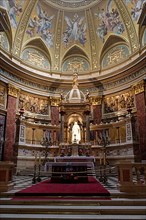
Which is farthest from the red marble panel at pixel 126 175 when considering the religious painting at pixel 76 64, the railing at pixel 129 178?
the religious painting at pixel 76 64

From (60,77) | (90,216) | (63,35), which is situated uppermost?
(63,35)

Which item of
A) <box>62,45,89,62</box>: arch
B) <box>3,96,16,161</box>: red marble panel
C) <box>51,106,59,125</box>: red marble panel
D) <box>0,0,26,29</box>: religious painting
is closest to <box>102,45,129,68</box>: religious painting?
<box>62,45,89,62</box>: arch

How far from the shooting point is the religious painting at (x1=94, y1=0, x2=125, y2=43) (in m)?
18.7

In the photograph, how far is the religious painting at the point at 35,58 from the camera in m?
19.3

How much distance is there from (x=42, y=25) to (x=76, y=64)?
17.6 feet

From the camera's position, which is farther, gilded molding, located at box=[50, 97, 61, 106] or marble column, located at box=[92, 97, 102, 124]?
gilded molding, located at box=[50, 97, 61, 106]

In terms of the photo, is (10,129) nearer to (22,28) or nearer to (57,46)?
(22,28)

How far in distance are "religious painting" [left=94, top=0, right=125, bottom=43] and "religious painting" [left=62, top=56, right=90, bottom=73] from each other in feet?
10.0

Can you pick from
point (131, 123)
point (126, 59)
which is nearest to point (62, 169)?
point (131, 123)

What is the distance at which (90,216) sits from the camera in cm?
361

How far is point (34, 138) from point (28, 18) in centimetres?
1184

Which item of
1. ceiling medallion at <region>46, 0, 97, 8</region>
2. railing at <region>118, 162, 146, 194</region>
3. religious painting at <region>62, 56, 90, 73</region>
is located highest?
ceiling medallion at <region>46, 0, 97, 8</region>

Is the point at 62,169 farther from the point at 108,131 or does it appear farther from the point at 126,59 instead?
the point at 126,59

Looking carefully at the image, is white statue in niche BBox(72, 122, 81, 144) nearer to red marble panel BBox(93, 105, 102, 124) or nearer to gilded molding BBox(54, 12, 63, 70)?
red marble panel BBox(93, 105, 102, 124)
